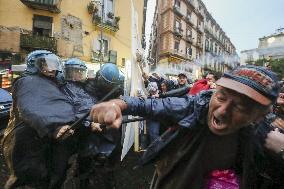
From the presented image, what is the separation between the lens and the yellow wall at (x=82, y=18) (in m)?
22.5

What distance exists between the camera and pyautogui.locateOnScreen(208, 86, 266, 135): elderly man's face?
173 centimetres

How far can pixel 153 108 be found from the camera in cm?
174

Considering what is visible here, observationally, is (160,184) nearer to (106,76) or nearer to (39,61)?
(39,61)

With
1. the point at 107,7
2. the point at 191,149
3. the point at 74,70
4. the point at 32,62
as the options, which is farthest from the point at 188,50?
the point at 191,149

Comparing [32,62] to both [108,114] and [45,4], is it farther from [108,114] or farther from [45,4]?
[45,4]

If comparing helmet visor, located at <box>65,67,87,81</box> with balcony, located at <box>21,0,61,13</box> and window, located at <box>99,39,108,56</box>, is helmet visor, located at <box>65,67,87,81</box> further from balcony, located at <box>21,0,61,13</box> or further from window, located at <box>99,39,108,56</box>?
window, located at <box>99,39,108,56</box>

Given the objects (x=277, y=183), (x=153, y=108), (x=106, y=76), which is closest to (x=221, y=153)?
(x=277, y=183)

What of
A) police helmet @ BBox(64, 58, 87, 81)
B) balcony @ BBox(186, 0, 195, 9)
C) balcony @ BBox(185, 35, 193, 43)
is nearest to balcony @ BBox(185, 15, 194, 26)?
balcony @ BBox(186, 0, 195, 9)

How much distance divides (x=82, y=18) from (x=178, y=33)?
74.4ft

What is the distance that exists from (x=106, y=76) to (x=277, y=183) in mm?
2697

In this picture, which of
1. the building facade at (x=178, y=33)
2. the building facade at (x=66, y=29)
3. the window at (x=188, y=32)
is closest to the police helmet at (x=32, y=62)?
the building facade at (x=66, y=29)

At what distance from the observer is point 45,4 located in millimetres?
23203

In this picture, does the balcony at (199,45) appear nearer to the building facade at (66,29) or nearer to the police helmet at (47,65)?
the building facade at (66,29)

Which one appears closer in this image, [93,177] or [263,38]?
[93,177]
